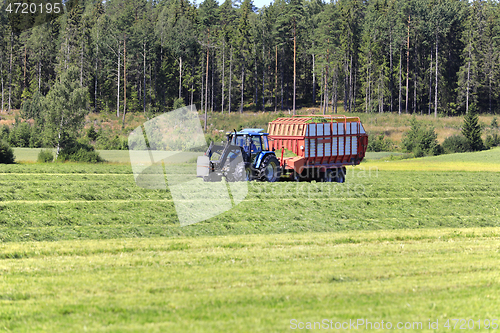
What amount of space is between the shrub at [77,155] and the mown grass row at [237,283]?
27.5 metres

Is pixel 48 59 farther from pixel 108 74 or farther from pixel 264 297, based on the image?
pixel 264 297

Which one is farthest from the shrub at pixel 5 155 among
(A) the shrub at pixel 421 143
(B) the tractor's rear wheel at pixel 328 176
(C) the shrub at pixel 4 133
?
(A) the shrub at pixel 421 143

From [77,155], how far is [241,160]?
71.8 feet

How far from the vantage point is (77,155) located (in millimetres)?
38031

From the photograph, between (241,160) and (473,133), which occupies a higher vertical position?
(473,133)

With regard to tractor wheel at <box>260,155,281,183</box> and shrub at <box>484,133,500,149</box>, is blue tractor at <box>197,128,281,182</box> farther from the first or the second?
shrub at <box>484,133,500,149</box>

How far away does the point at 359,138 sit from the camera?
82.8ft

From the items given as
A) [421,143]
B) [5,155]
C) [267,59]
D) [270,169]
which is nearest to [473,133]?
[421,143]

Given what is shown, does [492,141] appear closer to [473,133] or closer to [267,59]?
[473,133]

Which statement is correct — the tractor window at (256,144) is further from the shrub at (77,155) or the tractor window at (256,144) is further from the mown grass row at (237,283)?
the shrub at (77,155)

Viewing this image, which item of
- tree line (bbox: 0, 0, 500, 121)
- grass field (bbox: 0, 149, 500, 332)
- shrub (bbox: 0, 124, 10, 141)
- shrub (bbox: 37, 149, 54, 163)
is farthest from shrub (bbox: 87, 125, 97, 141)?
grass field (bbox: 0, 149, 500, 332)

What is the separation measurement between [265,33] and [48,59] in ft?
115

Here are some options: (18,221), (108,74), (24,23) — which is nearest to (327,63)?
(108,74)

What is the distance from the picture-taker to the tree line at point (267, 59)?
249 feet
